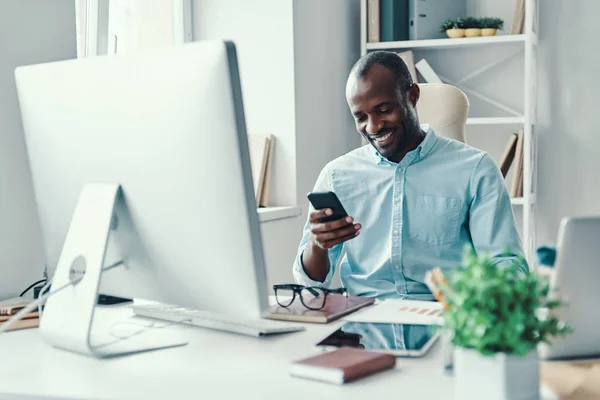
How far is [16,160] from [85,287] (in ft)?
2.01

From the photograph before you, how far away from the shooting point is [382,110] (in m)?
1.87

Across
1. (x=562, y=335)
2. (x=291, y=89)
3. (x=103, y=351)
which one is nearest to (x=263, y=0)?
(x=291, y=89)

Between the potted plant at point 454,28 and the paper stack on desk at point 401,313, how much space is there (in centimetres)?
183

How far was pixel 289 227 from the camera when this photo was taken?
289 cm

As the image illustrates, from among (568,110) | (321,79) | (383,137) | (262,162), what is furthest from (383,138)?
(568,110)

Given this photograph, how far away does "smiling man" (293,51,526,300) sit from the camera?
70.5 inches

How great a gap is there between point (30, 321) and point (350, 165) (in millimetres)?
864

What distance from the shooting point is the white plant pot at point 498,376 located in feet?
2.83

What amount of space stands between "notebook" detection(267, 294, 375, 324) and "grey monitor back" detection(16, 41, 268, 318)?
0.28 meters

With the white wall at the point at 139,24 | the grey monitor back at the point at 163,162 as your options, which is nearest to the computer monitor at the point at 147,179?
the grey monitor back at the point at 163,162

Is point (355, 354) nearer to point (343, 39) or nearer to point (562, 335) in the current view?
point (562, 335)

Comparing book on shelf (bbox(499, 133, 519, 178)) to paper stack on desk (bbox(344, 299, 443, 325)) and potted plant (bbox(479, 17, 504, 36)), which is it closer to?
potted plant (bbox(479, 17, 504, 36))

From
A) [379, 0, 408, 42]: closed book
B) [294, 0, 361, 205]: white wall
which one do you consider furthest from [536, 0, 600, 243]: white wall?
[294, 0, 361, 205]: white wall

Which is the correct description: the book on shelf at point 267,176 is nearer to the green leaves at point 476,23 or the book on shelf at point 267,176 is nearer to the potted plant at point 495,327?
the green leaves at point 476,23
